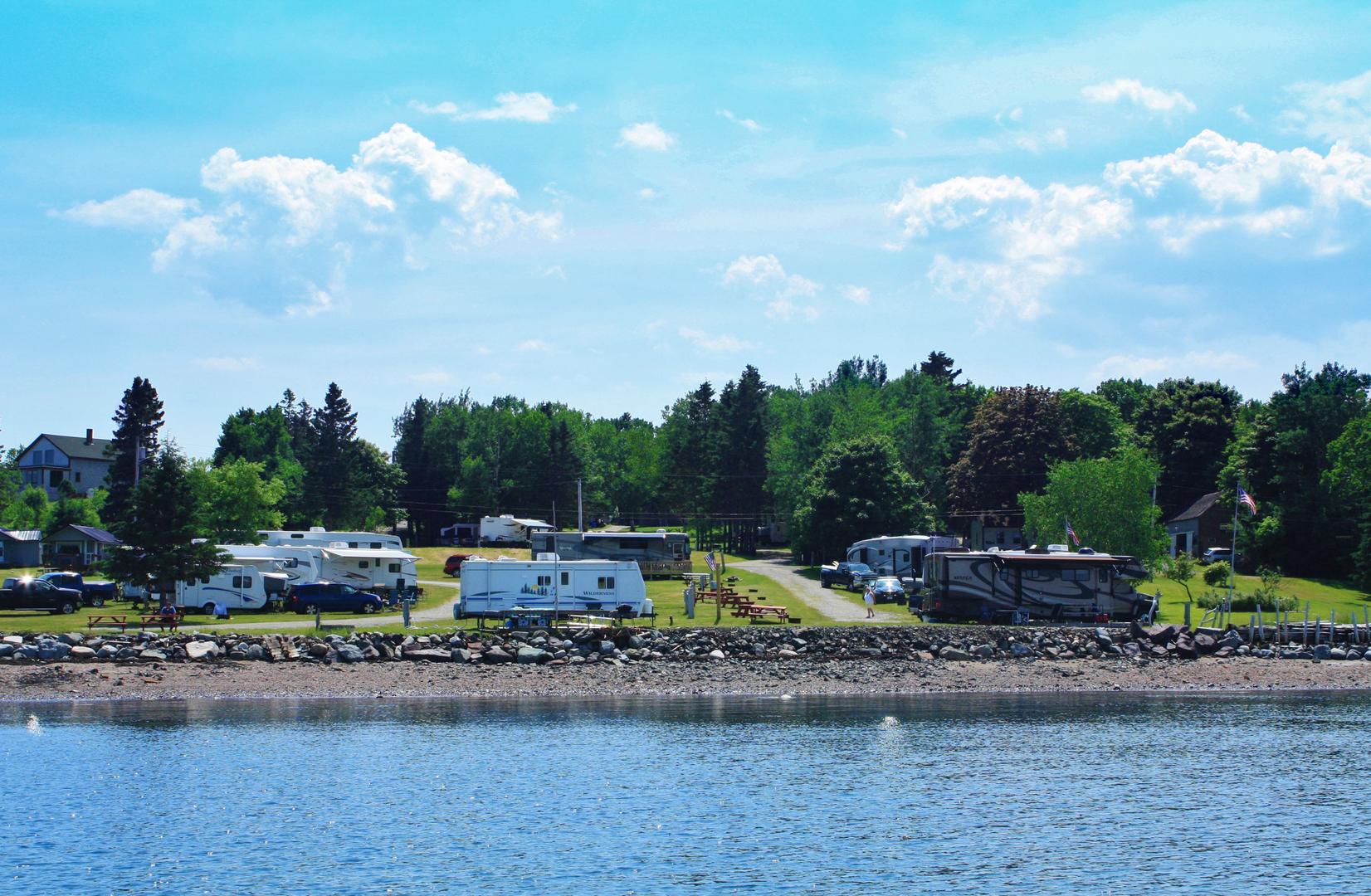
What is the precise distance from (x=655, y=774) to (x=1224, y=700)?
79.4 ft

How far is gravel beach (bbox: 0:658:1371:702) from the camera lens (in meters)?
44.4

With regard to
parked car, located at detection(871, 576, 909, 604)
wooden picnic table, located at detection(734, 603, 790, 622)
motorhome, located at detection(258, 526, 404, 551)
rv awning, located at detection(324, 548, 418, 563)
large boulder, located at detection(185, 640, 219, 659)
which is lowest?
large boulder, located at detection(185, 640, 219, 659)

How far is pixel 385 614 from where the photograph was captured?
61469 mm

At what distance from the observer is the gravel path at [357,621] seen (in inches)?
2114

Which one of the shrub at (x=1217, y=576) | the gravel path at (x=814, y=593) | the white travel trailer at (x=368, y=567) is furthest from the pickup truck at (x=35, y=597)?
the shrub at (x=1217, y=576)

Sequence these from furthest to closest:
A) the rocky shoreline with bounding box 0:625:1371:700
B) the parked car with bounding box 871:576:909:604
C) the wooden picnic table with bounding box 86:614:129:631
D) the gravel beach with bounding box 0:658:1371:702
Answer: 1. the parked car with bounding box 871:576:909:604
2. the wooden picnic table with bounding box 86:614:129:631
3. the rocky shoreline with bounding box 0:625:1371:700
4. the gravel beach with bounding box 0:658:1371:702

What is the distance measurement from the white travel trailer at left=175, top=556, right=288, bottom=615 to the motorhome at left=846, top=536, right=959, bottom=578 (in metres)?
35.7

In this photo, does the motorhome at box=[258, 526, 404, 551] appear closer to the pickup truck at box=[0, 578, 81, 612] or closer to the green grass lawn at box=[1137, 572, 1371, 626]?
the pickup truck at box=[0, 578, 81, 612]

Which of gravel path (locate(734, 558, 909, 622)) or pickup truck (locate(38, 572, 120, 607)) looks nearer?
gravel path (locate(734, 558, 909, 622))

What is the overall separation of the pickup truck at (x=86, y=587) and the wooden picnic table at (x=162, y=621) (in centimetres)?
853

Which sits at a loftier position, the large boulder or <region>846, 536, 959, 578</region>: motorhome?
<region>846, 536, 959, 578</region>: motorhome

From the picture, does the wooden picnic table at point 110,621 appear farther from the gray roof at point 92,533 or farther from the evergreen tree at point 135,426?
the evergreen tree at point 135,426

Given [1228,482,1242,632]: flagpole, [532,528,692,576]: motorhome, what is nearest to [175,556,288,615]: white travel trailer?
[532,528,692,576]: motorhome

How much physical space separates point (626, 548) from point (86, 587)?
3041 cm
